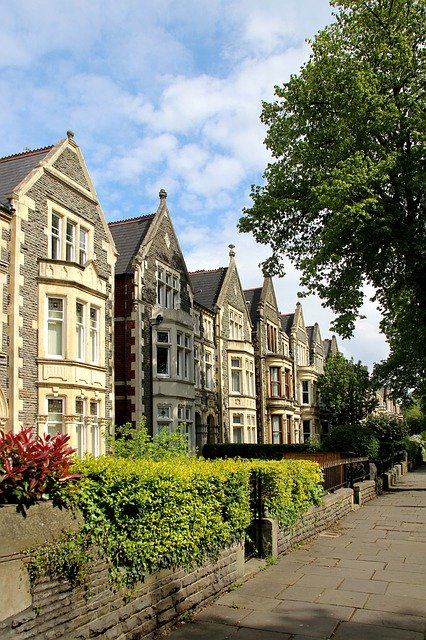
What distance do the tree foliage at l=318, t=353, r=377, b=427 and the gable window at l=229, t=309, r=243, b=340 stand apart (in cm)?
1495

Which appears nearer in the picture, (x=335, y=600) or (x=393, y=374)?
(x=335, y=600)

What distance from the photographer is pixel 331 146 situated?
23109 millimetres

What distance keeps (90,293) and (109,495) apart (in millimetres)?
15683

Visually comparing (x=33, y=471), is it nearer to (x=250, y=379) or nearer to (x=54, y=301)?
(x=54, y=301)

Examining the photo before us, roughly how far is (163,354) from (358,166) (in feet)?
39.8

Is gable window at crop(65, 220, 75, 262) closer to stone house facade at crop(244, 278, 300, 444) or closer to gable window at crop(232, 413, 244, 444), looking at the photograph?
gable window at crop(232, 413, 244, 444)

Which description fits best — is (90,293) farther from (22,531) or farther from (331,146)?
(22,531)

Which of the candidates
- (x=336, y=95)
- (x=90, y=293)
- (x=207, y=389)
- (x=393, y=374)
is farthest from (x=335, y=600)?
(x=393, y=374)

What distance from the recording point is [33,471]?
5.18 meters

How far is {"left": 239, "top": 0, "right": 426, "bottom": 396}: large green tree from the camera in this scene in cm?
2062

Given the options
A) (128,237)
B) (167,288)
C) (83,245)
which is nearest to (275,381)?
(167,288)

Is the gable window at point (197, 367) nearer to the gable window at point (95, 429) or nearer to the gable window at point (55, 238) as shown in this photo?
the gable window at point (95, 429)

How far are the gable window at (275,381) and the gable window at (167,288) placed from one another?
16477mm

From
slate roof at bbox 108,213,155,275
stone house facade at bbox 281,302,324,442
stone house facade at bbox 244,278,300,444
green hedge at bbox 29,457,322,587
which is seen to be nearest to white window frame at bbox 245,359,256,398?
stone house facade at bbox 244,278,300,444
